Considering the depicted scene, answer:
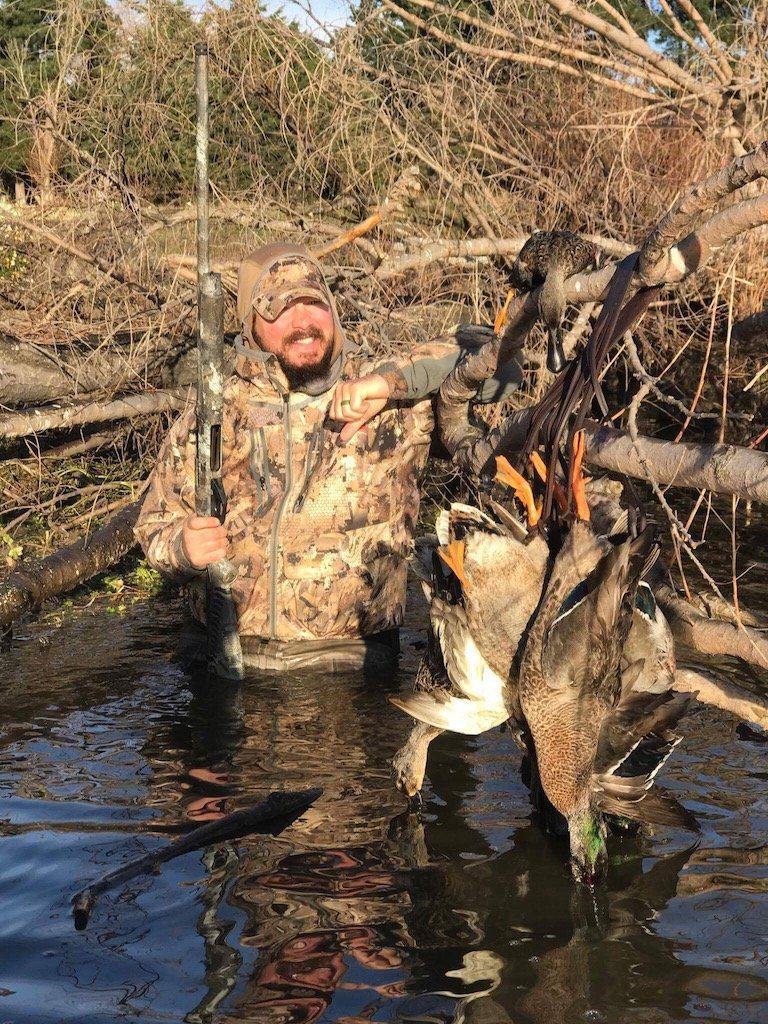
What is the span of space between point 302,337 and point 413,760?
2418mm

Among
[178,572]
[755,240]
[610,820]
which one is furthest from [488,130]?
[610,820]

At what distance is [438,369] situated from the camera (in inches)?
206

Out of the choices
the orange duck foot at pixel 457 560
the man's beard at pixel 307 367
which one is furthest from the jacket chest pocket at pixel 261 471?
the orange duck foot at pixel 457 560

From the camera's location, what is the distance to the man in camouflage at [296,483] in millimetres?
5918

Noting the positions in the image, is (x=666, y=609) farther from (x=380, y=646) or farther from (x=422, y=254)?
(x=422, y=254)

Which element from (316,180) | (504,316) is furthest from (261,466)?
(316,180)

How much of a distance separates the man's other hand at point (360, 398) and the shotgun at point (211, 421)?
52 centimetres

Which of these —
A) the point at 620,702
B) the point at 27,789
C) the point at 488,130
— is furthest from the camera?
the point at 488,130

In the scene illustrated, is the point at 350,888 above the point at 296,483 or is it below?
below

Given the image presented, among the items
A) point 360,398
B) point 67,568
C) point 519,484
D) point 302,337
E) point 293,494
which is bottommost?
point 67,568

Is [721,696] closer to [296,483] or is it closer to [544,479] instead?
[544,479]

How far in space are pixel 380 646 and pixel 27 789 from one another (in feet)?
6.83

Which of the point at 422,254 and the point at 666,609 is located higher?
the point at 422,254

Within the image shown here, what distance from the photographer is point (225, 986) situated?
3.24 meters
